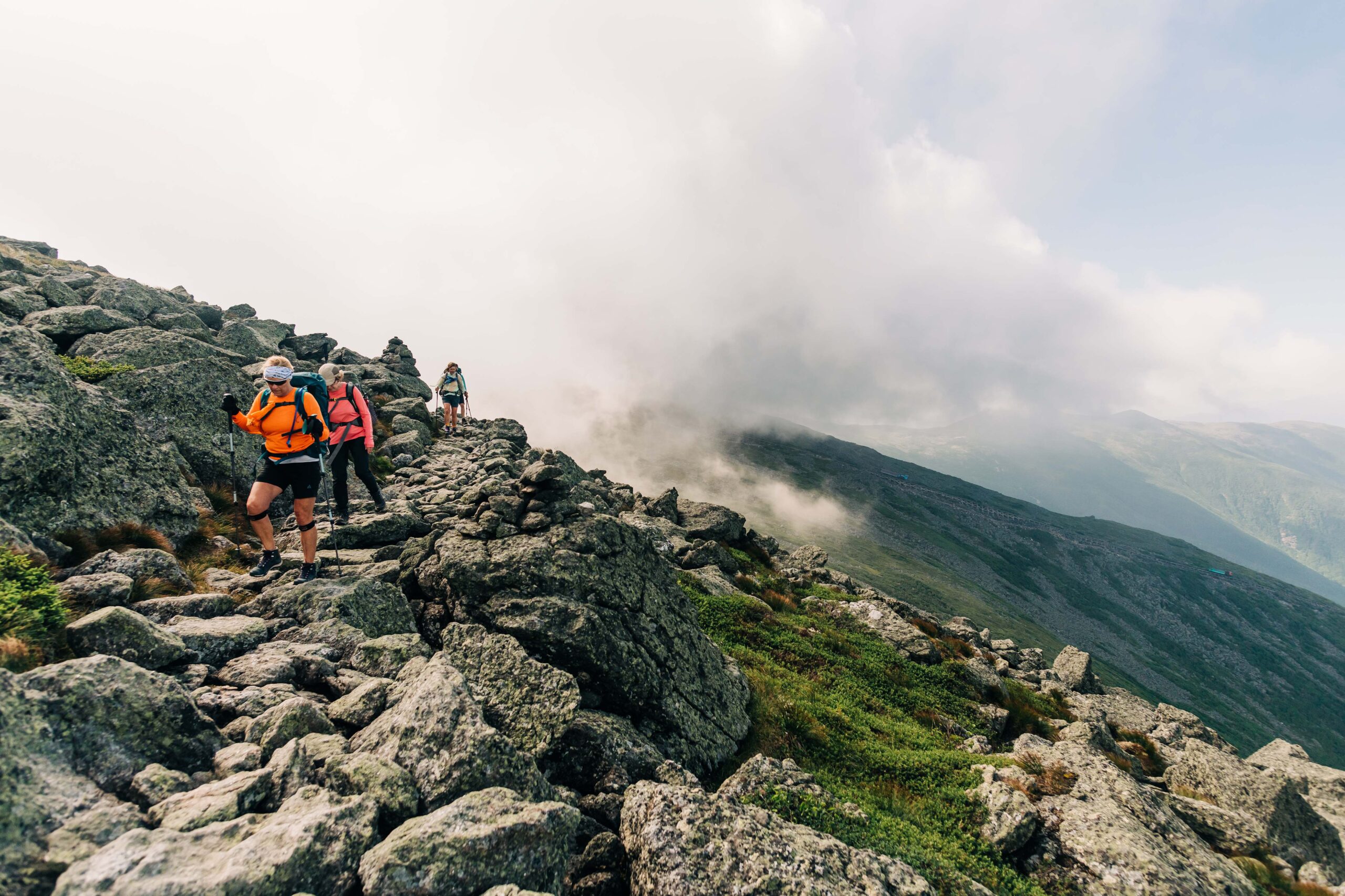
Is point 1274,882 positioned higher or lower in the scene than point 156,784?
lower

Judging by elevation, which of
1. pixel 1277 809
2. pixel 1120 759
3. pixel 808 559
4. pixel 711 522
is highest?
pixel 711 522

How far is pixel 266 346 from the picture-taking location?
38.1 metres

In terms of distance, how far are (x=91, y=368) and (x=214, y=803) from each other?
2026cm

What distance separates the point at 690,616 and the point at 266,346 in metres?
40.4

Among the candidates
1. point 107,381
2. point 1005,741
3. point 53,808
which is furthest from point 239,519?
point 1005,741

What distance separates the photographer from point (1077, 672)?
44.3m

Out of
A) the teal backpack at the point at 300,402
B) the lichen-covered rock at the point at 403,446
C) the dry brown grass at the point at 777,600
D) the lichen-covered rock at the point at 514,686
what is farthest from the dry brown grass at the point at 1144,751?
the lichen-covered rock at the point at 403,446

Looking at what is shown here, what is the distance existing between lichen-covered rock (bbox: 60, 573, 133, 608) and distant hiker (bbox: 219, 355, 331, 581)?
3.10 m

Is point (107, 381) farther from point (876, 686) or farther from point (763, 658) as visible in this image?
point (876, 686)

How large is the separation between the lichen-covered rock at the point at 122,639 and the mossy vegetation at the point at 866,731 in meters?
11.1

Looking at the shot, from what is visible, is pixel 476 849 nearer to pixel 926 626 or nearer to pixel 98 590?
pixel 98 590

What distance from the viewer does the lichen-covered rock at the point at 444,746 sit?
723 cm

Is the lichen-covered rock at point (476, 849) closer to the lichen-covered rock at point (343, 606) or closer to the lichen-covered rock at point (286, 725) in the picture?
the lichen-covered rock at point (286, 725)

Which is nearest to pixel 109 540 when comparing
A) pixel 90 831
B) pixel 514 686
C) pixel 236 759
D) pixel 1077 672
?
pixel 236 759
